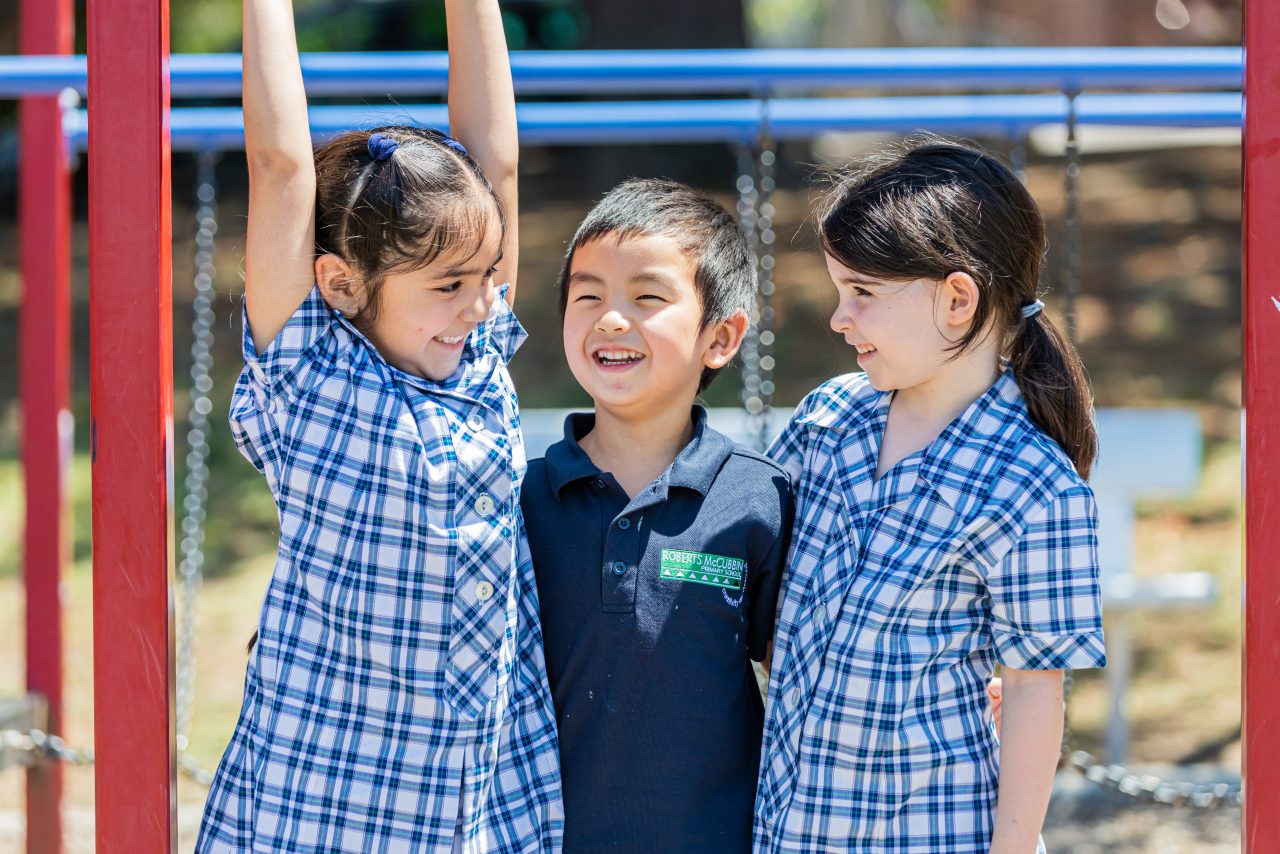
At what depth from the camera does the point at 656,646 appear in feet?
5.50

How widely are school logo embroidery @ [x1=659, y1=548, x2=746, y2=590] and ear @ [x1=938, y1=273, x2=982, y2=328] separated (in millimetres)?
384

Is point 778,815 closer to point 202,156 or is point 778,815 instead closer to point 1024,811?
point 1024,811

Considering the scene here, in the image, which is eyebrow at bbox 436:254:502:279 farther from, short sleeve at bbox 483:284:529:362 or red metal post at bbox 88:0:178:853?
red metal post at bbox 88:0:178:853

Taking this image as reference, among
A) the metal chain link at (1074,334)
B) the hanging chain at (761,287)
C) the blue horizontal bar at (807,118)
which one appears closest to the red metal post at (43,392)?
the blue horizontal bar at (807,118)

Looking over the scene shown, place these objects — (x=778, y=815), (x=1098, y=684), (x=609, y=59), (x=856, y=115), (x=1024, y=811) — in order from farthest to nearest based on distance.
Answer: (x=1098, y=684) → (x=856, y=115) → (x=609, y=59) → (x=778, y=815) → (x=1024, y=811)

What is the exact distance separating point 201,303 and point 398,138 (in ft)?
4.66

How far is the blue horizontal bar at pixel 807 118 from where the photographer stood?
2.96m

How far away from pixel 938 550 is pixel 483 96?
0.83 m

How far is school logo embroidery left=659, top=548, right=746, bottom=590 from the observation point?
5.55 ft

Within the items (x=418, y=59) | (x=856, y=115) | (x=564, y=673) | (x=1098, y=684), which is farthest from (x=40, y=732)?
(x=1098, y=684)

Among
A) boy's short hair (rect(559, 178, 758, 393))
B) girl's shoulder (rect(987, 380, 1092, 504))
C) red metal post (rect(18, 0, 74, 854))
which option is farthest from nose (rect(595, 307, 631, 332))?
Answer: red metal post (rect(18, 0, 74, 854))

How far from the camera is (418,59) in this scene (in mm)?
2537

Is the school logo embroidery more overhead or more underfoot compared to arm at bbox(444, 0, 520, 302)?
more underfoot

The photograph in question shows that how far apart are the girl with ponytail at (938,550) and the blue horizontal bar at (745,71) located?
0.86 meters
